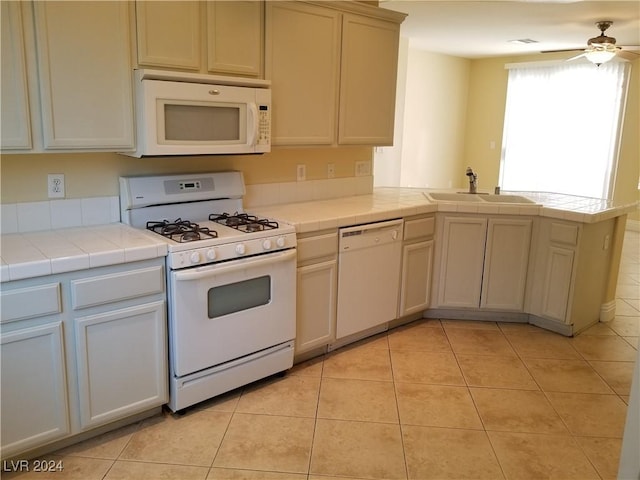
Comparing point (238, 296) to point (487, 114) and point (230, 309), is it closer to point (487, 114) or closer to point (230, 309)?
point (230, 309)

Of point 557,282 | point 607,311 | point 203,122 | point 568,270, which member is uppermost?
point 203,122

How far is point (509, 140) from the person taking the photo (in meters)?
8.15

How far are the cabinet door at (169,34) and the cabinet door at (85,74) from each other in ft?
0.26

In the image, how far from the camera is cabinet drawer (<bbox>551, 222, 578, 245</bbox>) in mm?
3408

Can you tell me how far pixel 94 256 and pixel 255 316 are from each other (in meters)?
0.88

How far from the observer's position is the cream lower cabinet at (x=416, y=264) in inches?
137

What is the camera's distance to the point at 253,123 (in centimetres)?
271

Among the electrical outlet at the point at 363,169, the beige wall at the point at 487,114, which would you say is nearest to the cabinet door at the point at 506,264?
the electrical outlet at the point at 363,169

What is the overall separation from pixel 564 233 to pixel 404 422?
1810 millimetres

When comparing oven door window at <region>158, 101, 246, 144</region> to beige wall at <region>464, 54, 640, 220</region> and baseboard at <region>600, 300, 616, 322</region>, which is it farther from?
beige wall at <region>464, 54, 640, 220</region>

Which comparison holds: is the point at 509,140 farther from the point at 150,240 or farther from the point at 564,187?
the point at 150,240

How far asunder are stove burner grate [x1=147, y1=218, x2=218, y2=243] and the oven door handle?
151 mm

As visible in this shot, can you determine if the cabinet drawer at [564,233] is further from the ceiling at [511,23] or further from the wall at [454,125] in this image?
the wall at [454,125]

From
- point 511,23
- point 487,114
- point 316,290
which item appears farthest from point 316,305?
point 487,114
